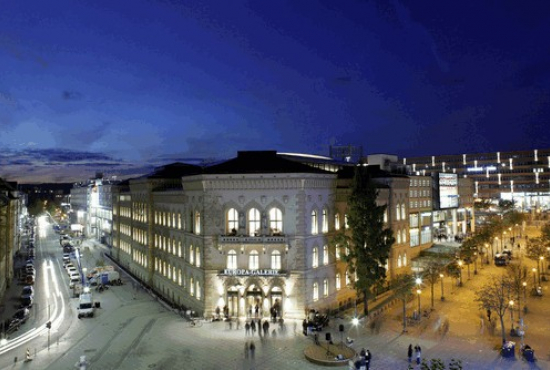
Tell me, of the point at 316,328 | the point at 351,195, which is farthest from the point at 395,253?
the point at 316,328

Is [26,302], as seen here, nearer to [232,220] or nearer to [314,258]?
[232,220]

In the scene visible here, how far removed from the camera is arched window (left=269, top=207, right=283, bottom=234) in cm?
Answer: 4541

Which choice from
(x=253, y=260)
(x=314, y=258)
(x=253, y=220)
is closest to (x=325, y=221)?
(x=314, y=258)

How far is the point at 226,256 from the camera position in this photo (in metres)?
45.6

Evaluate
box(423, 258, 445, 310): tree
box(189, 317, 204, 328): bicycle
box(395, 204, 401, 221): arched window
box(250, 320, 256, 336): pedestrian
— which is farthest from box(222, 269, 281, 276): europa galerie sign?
box(395, 204, 401, 221): arched window

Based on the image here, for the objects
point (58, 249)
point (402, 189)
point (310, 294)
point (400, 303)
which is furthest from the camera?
point (58, 249)

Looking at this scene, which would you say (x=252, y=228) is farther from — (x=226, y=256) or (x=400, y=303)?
(x=400, y=303)

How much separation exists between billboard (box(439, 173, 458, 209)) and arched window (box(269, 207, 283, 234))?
236 ft

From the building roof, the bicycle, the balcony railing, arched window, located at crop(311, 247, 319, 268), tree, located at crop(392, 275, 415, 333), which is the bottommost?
the bicycle

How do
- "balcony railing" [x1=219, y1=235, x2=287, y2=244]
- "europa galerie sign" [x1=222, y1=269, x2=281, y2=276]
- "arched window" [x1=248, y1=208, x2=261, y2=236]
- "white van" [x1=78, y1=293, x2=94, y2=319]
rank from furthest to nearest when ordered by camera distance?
1. "white van" [x1=78, y1=293, x2=94, y2=319]
2. "arched window" [x1=248, y1=208, x2=261, y2=236]
3. "balcony railing" [x1=219, y1=235, x2=287, y2=244]
4. "europa galerie sign" [x1=222, y1=269, x2=281, y2=276]

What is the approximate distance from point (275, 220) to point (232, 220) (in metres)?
4.50

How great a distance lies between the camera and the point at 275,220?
4547 centimetres

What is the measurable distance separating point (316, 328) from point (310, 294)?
532 cm

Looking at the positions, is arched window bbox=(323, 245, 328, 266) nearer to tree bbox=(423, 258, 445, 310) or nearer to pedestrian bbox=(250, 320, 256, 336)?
pedestrian bbox=(250, 320, 256, 336)
